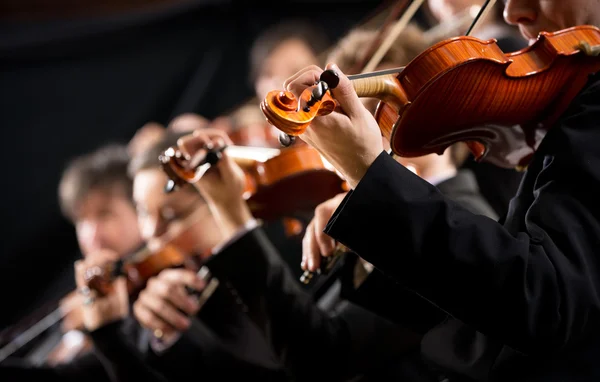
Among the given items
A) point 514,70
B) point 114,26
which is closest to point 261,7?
point 114,26

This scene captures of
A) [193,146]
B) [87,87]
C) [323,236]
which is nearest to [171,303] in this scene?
[193,146]

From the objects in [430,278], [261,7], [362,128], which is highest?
[261,7]

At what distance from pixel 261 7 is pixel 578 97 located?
6.66 feet

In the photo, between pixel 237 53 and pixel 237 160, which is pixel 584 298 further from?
pixel 237 53

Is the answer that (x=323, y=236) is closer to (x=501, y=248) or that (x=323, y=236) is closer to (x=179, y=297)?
(x=501, y=248)

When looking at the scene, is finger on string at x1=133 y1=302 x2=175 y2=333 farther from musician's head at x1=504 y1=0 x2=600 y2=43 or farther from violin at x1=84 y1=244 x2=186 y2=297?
musician's head at x1=504 y1=0 x2=600 y2=43

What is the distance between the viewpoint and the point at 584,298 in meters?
0.50

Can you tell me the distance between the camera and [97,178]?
1516 millimetres

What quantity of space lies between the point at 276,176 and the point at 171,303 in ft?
1.14

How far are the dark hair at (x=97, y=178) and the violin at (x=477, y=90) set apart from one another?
98 centimetres

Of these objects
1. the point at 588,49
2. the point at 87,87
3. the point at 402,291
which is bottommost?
the point at 402,291

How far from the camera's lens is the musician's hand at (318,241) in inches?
26.3

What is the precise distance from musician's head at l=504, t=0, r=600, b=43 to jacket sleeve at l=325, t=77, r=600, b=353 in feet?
0.56

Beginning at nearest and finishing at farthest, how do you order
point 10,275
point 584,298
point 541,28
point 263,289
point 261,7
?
point 584,298
point 541,28
point 263,289
point 10,275
point 261,7
